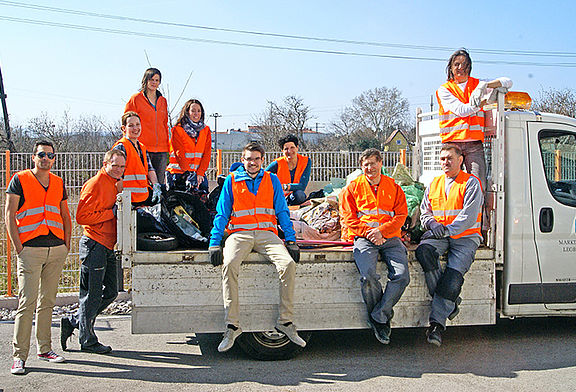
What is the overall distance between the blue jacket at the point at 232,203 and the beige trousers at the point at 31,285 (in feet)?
4.56

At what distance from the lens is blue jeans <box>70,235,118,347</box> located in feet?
17.4

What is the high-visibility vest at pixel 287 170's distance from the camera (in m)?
7.03

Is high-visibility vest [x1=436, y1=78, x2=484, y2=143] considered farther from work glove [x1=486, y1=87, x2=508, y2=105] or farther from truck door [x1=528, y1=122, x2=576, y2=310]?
truck door [x1=528, y1=122, x2=576, y2=310]

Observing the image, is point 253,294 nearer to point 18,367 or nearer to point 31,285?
point 31,285

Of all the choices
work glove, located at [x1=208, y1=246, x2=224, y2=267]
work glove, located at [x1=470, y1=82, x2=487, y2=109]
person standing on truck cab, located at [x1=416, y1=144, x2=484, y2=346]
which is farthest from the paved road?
work glove, located at [x1=470, y1=82, x2=487, y2=109]

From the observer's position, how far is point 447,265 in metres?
5.31

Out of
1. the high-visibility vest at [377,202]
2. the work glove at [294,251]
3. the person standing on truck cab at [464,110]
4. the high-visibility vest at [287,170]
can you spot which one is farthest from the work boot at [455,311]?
the high-visibility vest at [287,170]

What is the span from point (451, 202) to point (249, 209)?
1852mm

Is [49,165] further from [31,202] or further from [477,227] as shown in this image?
[477,227]

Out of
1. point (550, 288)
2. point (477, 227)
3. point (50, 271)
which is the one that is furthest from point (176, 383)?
point (550, 288)

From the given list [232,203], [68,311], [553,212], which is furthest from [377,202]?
[68,311]

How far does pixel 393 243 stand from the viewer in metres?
5.28

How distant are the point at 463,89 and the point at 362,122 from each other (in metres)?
43.1

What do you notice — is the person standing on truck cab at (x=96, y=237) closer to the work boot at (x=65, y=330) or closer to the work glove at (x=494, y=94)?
the work boot at (x=65, y=330)
